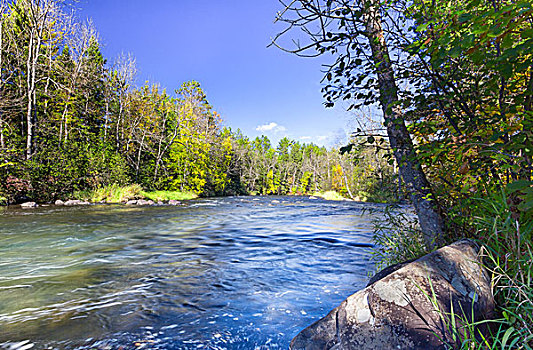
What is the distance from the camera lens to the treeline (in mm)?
14391

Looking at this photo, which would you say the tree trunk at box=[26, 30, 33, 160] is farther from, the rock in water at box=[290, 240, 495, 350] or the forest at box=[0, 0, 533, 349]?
the rock in water at box=[290, 240, 495, 350]

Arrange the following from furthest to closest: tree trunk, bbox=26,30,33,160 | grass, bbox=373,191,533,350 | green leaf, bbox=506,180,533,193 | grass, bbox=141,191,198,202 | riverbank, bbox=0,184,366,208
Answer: grass, bbox=141,191,198,202 → tree trunk, bbox=26,30,33,160 → riverbank, bbox=0,184,366,208 → grass, bbox=373,191,533,350 → green leaf, bbox=506,180,533,193

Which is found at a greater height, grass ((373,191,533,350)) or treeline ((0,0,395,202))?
treeline ((0,0,395,202))

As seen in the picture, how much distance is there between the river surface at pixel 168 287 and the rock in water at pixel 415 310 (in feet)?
2.76

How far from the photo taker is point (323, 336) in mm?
1671

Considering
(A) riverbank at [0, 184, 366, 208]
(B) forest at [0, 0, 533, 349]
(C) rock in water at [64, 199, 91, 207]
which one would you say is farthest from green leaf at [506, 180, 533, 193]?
(C) rock in water at [64, 199, 91, 207]

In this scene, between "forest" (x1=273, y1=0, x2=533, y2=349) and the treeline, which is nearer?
"forest" (x1=273, y1=0, x2=533, y2=349)

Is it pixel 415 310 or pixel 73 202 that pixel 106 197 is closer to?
pixel 73 202

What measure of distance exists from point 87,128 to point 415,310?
23.8m

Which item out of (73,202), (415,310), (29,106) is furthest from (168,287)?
(29,106)

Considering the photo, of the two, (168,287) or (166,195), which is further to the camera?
(166,195)

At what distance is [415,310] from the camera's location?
4.96 feet

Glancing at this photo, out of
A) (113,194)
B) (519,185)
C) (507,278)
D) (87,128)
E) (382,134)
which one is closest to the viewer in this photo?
(519,185)

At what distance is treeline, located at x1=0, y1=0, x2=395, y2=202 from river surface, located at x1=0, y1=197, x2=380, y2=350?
184 cm
